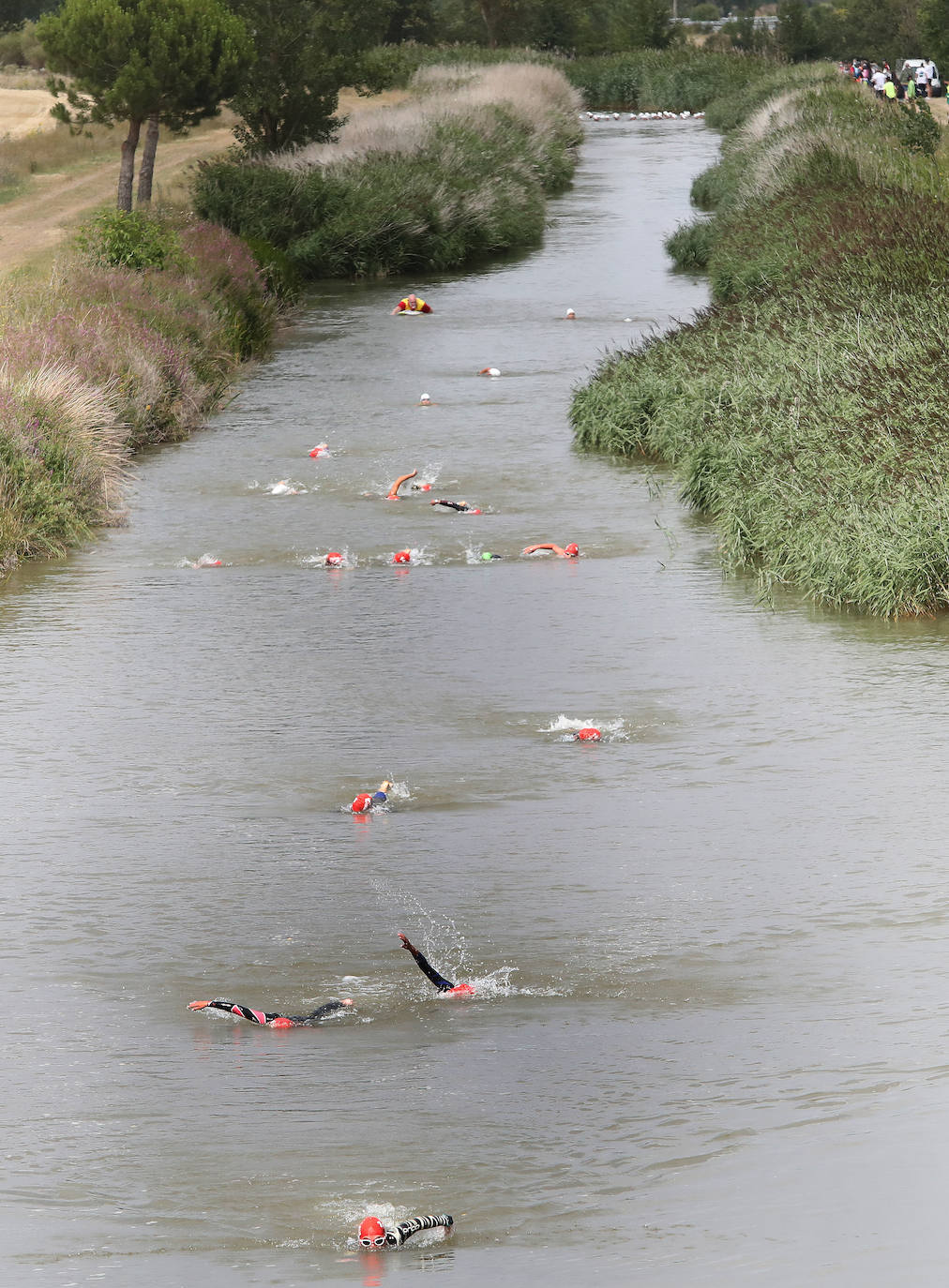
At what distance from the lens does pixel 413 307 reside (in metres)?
27.7

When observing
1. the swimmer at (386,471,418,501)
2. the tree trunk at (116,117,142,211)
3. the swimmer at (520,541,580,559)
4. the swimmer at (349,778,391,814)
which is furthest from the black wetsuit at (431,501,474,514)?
the tree trunk at (116,117,142,211)

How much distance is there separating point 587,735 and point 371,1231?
16.0 feet

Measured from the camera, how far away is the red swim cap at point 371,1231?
567 centimetres

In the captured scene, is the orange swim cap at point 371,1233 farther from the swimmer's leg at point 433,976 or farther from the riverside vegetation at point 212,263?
the riverside vegetation at point 212,263

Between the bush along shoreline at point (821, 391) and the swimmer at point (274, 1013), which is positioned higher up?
the bush along shoreline at point (821, 391)

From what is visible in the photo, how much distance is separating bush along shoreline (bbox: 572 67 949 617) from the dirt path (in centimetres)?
1046

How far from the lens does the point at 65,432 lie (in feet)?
52.5

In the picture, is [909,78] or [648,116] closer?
[909,78]

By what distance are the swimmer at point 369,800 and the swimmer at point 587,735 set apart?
1217 millimetres

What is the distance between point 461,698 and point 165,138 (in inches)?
1614

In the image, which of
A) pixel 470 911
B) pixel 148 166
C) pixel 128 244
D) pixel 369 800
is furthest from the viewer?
pixel 148 166

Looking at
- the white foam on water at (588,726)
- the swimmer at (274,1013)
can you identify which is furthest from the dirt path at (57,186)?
the swimmer at (274,1013)

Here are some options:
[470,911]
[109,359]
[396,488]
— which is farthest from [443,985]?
[109,359]

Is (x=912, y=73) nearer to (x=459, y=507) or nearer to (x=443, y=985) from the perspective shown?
(x=459, y=507)
